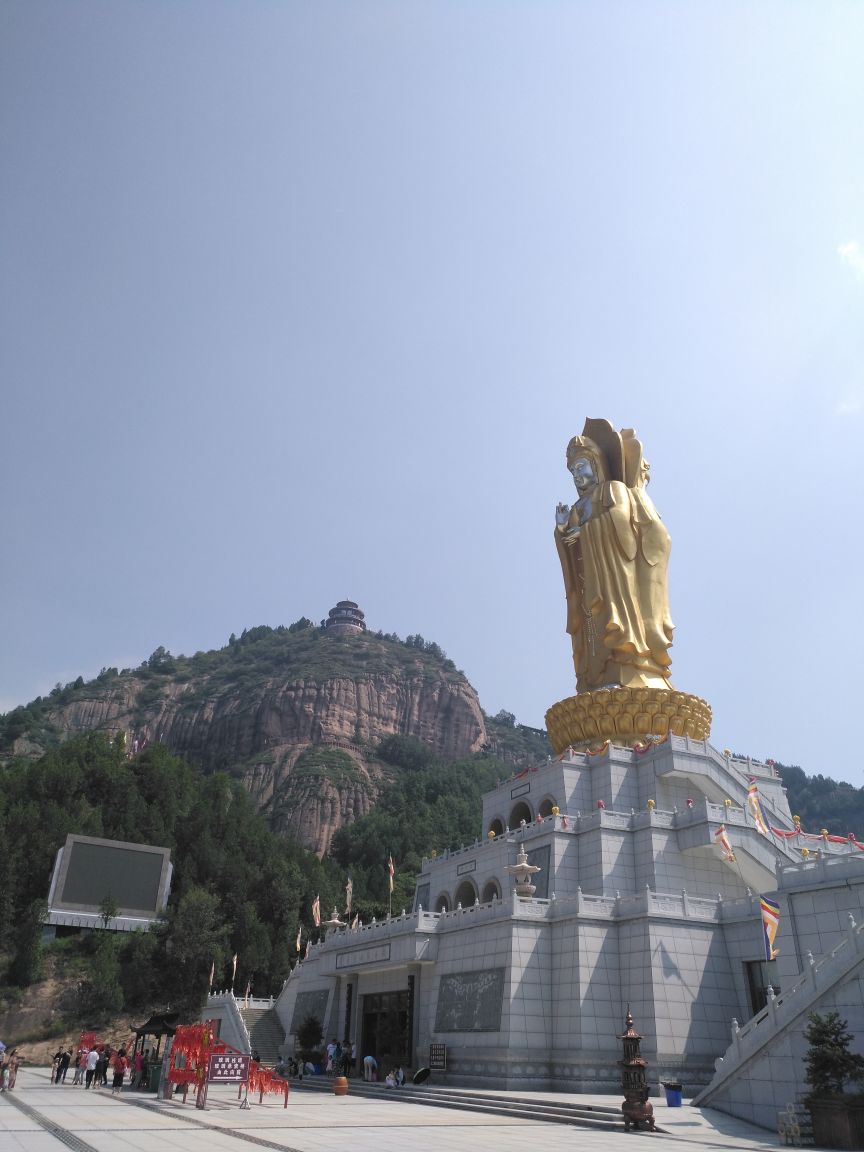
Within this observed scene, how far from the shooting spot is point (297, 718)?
101375 mm

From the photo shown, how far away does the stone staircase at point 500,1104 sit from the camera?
47.2 ft

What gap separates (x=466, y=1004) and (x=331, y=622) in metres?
114

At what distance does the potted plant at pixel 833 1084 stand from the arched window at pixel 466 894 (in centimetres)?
1462

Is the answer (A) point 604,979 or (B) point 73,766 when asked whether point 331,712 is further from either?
(A) point 604,979

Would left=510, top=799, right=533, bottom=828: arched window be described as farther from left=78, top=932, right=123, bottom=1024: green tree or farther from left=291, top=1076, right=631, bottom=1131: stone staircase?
left=78, top=932, right=123, bottom=1024: green tree

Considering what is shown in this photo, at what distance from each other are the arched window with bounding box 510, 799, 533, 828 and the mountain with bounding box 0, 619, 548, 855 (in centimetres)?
5921

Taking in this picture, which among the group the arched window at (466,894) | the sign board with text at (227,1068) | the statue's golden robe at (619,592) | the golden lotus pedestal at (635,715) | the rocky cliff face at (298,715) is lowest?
the sign board with text at (227,1068)

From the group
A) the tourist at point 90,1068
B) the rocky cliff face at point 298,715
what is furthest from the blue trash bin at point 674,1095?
the rocky cliff face at point 298,715

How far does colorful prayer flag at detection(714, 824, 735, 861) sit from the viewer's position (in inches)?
842

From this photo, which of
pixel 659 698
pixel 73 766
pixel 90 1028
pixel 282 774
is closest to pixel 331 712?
pixel 282 774

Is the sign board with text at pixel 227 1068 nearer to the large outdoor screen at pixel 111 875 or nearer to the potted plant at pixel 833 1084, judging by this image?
A: the potted plant at pixel 833 1084

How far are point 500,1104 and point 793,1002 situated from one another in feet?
19.2

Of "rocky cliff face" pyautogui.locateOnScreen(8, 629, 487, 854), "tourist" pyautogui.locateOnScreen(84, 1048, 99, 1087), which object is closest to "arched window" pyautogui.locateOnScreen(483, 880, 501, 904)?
"tourist" pyautogui.locateOnScreen(84, 1048, 99, 1087)

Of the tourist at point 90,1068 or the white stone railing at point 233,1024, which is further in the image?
the white stone railing at point 233,1024
